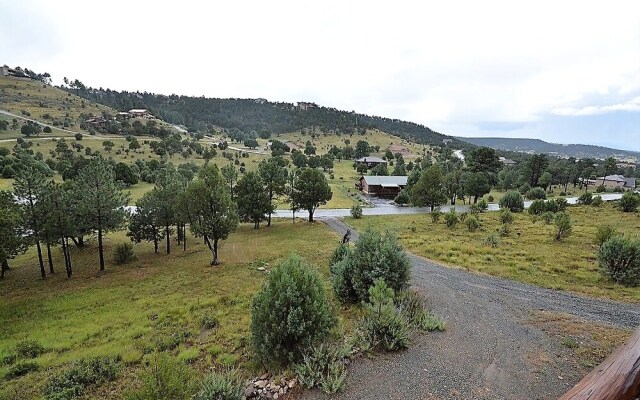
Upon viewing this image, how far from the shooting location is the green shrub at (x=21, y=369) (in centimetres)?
1188

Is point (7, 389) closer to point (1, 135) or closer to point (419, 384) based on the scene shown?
point (419, 384)

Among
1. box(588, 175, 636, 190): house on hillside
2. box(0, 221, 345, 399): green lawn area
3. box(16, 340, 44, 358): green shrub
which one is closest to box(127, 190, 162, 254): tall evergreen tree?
box(0, 221, 345, 399): green lawn area

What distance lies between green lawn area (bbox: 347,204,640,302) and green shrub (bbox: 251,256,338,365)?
21.9 ft

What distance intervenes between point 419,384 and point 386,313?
7.38 feet

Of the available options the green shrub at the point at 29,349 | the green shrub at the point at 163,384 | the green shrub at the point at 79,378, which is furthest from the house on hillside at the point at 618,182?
the green shrub at the point at 29,349

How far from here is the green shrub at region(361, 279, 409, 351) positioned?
980 centimetres

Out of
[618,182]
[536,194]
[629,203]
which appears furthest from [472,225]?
[618,182]

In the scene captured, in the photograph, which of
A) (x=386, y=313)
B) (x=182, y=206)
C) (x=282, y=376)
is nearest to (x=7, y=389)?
(x=282, y=376)

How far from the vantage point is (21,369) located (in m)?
12.1

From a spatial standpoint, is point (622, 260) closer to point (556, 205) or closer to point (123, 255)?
point (556, 205)

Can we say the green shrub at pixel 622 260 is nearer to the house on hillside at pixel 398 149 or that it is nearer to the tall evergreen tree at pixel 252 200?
the tall evergreen tree at pixel 252 200

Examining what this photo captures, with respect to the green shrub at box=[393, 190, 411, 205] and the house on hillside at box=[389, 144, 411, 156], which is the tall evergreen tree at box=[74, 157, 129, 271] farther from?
the house on hillside at box=[389, 144, 411, 156]

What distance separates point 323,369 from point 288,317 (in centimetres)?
161

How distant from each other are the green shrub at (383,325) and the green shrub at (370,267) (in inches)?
117
